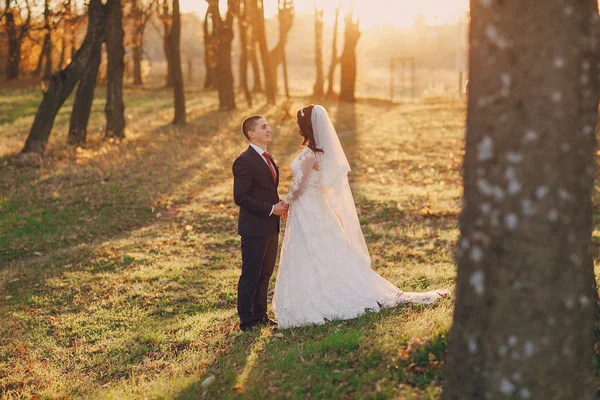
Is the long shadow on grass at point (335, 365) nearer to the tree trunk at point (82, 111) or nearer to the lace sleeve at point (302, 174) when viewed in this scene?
the lace sleeve at point (302, 174)

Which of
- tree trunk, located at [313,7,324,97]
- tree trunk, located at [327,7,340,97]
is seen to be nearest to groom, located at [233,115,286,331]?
tree trunk, located at [327,7,340,97]

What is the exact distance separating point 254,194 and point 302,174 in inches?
22.4

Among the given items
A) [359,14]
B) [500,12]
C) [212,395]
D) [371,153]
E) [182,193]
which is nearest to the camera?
[500,12]

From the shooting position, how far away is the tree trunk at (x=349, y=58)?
40719 mm

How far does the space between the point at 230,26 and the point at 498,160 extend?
1138 inches

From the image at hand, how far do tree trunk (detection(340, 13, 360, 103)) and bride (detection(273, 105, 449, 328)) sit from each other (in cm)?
3441

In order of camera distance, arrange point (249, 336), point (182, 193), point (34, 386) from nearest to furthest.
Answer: point (34, 386) < point (249, 336) < point (182, 193)

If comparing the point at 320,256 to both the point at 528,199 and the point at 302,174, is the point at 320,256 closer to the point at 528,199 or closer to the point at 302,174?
the point at 302,174

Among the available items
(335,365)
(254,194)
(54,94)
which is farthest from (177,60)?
(335,365)

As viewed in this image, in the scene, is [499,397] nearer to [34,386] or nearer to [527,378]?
[527,378]

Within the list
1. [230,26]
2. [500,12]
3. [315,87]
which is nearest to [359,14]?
[315,87]

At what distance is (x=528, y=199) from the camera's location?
3406 mm

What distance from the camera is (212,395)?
5297 millimetres

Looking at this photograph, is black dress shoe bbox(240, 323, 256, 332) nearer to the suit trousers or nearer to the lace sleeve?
the suit trousers
